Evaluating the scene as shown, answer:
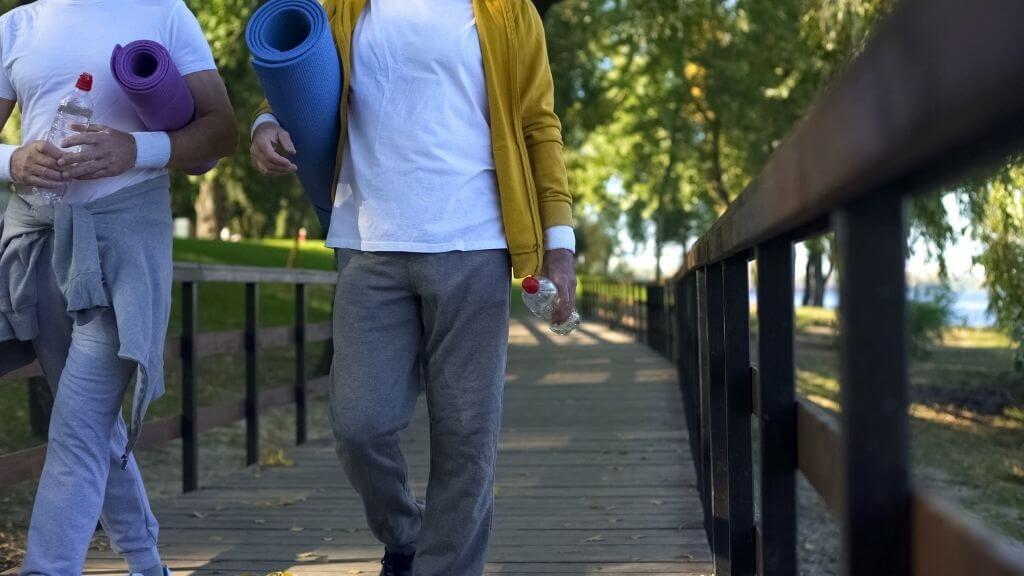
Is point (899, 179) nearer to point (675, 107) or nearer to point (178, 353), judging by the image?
point (178, 353)

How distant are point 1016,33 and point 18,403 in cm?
1018

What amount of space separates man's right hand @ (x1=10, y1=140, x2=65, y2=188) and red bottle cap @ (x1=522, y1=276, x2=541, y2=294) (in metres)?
1.14

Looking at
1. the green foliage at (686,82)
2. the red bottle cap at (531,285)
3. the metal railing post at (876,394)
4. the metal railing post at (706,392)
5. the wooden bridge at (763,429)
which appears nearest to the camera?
the wooden bridge at (763,429)

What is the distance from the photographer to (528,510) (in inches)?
208

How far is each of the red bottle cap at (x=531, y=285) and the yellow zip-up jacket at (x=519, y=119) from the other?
0.05 ft

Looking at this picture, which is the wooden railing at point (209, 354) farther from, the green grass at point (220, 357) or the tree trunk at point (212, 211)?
the tree trunk at point (212, 211)

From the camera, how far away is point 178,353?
5719mm

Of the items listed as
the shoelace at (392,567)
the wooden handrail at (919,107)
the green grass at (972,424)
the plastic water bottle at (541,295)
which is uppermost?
the wooden handrail at (919,107)

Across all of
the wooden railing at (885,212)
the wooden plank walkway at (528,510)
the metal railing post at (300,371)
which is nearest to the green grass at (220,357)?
the metal railing post at (300,371)

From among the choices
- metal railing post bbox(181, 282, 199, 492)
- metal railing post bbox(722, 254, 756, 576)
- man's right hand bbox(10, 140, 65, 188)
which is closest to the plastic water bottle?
metal railing post bbox(722, 254, 756, 576)

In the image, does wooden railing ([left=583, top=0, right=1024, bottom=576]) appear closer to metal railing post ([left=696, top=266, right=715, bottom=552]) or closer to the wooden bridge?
the wooden bridge

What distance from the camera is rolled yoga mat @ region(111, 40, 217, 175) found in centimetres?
314

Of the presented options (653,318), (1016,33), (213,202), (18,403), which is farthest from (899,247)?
(213,202)

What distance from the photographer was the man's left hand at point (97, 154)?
3.12 m
